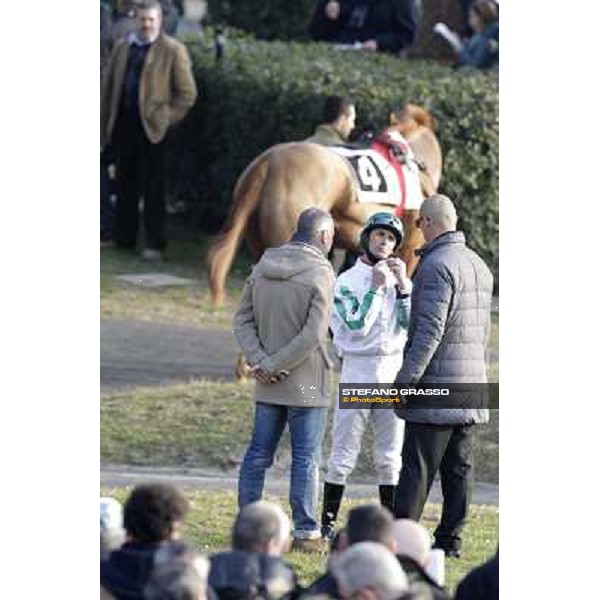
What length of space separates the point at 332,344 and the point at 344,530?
2.81 metres

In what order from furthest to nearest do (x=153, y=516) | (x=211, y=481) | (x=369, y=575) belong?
(x=211, y=481) < (x=153, y=516) < (x=369, y=575)

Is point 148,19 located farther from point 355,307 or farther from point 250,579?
point 250,579

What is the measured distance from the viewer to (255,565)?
8734 mm

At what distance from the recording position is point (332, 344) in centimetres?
1177

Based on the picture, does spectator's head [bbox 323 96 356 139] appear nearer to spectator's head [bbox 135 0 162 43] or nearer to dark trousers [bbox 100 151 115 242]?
spectator's head [bbox 135 0 162 43]

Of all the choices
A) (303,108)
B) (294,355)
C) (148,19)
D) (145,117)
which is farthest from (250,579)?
(145,117)

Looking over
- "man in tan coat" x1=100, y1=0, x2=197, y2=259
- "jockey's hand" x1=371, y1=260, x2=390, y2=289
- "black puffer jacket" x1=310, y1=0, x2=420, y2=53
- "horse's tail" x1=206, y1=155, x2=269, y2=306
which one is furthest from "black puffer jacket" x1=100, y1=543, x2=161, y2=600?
"man in tan coat" x1=100, y1=0, x2=197, y2=259

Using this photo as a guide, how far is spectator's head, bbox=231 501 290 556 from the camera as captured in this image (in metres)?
8.76

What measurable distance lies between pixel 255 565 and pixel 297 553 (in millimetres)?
2238

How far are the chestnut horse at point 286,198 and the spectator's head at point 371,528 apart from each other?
14.7 feet

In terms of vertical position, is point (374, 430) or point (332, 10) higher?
point (332, 10)
